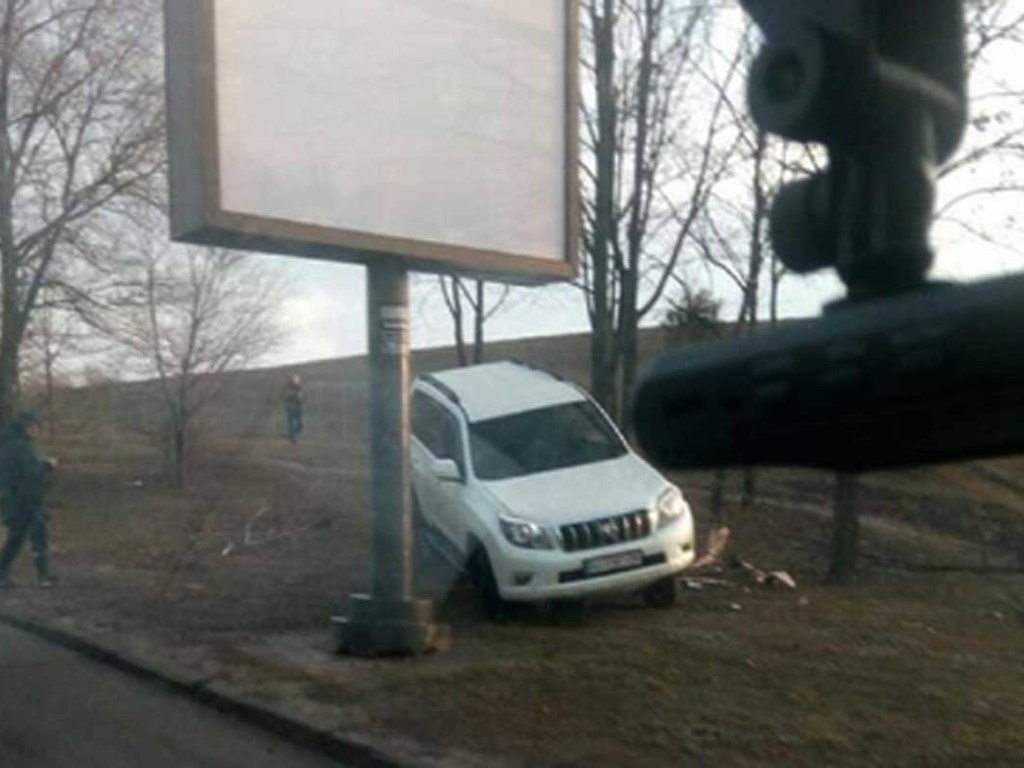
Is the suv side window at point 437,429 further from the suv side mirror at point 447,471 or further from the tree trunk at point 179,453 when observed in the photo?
the tree trunk at point 179,453

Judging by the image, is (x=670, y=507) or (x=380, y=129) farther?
(x=670, y=507)

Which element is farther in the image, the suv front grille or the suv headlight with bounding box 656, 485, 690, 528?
the suv headlight with bounding box 656, 485, 690, 528

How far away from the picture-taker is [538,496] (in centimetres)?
1441

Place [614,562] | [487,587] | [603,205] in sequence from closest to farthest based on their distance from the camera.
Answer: [614,562] → [487,587] → [603,205]

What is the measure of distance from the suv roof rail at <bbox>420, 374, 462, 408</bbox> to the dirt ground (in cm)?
163

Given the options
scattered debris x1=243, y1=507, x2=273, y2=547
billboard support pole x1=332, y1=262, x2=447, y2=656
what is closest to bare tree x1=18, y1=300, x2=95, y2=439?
scattered debris x1=243, y1=507, x2=273, y2=547

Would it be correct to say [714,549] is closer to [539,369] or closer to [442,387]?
[539,369]

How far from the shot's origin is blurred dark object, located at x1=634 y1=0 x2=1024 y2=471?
7.87ft

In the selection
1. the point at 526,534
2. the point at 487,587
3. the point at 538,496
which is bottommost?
the point at 487,587

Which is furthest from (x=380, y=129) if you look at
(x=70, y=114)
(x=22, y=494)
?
(x=70, y=114)

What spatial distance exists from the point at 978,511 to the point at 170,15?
14.2m

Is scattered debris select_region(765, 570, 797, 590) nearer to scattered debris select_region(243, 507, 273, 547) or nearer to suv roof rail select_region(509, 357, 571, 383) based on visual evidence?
suv roof rail select_region(509, 357, 571, 383)

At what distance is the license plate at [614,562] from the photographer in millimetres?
13789

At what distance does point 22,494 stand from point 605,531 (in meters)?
6.84
